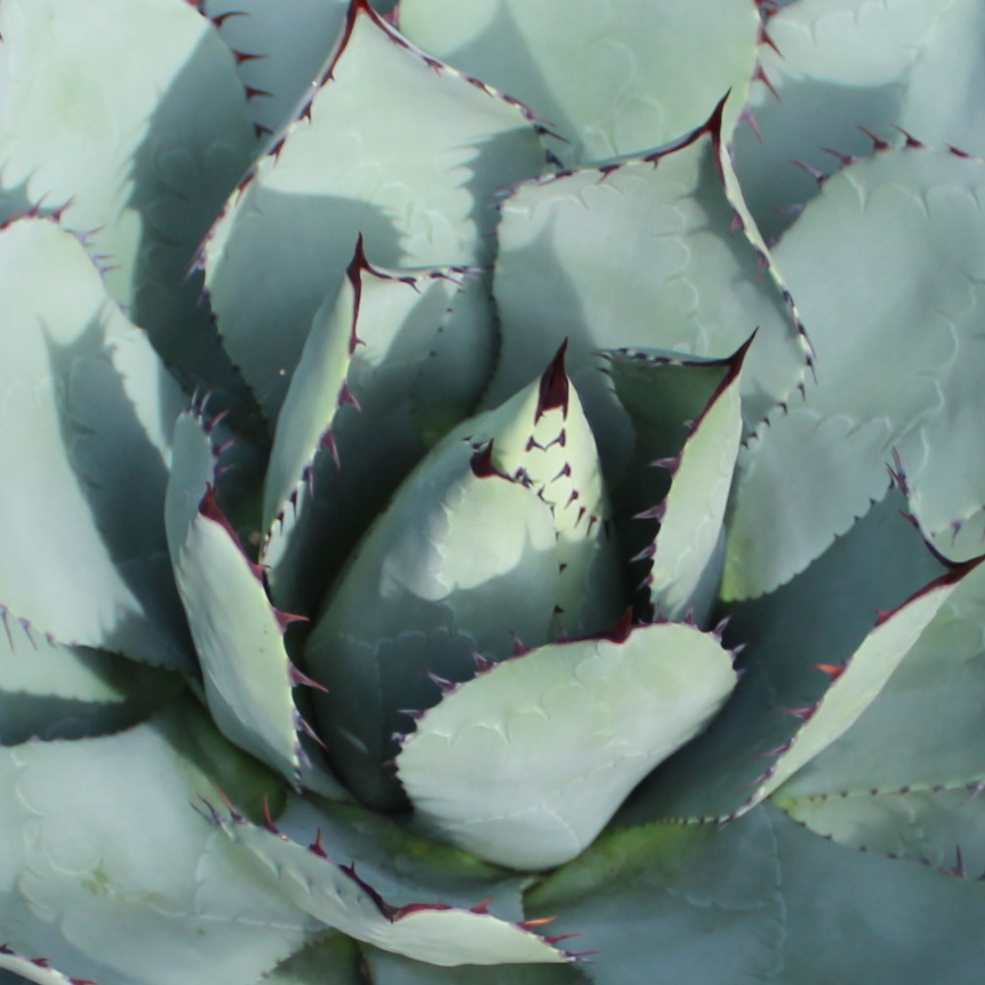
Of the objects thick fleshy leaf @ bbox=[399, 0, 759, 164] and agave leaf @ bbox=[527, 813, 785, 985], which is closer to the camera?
agave leaf @ bbox=[527, 813, 785, 985]

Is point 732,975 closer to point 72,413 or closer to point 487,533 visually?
point 487,533

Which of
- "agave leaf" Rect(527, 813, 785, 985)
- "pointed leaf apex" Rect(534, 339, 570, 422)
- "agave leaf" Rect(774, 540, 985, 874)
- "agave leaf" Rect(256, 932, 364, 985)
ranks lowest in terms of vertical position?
"agave leaf" Rect(256, 932, 364, 985)

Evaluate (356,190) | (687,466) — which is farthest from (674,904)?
(356,190)

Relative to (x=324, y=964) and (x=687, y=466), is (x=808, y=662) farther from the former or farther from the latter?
(x=324, y=964)

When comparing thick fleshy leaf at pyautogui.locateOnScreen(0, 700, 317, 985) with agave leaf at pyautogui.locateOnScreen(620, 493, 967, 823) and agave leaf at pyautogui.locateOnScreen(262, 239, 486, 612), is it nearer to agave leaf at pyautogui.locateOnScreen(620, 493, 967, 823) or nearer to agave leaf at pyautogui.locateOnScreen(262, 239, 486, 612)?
agave leaf at pyautogui.locateOnScreen(262, 239, 486, 612)

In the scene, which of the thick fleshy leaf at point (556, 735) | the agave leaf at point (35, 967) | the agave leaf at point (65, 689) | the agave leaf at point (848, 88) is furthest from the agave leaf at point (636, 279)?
the agave leaf at point (35, 967)

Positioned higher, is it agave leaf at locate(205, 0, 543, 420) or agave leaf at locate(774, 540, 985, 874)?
agave leaf at locate(205, 0, 543, 420)

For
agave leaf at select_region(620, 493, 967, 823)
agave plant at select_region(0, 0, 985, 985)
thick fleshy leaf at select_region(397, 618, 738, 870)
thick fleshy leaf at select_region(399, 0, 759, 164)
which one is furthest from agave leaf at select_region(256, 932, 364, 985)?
thick fleshy leaf at select_region(399, 0, 759, 164)
